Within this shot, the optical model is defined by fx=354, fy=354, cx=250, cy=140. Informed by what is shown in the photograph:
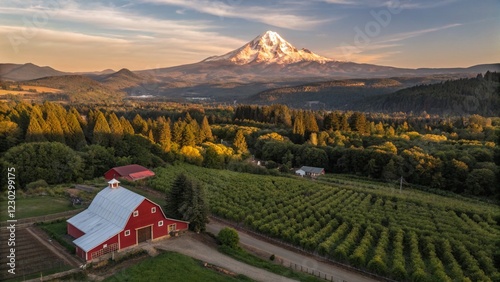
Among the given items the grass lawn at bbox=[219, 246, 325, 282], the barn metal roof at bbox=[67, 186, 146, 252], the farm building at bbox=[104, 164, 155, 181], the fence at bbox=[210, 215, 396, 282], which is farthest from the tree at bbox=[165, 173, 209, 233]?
the farm building at bbox=[104, 164, 155, 181]

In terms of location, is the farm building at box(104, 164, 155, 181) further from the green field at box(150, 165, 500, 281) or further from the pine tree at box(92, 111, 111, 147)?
the pine tree at box(92, 111, 111, 147)

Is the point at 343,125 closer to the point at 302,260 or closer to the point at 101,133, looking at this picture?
the point at 101,133

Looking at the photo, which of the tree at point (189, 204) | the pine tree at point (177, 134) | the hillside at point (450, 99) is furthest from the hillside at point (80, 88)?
the tree at point (189, 204)

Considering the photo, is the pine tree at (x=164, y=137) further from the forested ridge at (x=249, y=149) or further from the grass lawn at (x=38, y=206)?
the grass lawn at (x=38, y=206)

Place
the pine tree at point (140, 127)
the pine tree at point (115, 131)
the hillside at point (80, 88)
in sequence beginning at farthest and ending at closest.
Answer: the hillside at point (80, 88), the pine tree at point (140, 127), the pine tree at point (115, 131)

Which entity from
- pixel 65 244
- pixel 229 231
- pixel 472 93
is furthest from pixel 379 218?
pixel 472 93

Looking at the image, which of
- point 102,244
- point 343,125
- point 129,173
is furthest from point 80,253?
point 343,125

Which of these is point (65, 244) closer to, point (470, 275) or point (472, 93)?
point (470, 275)
